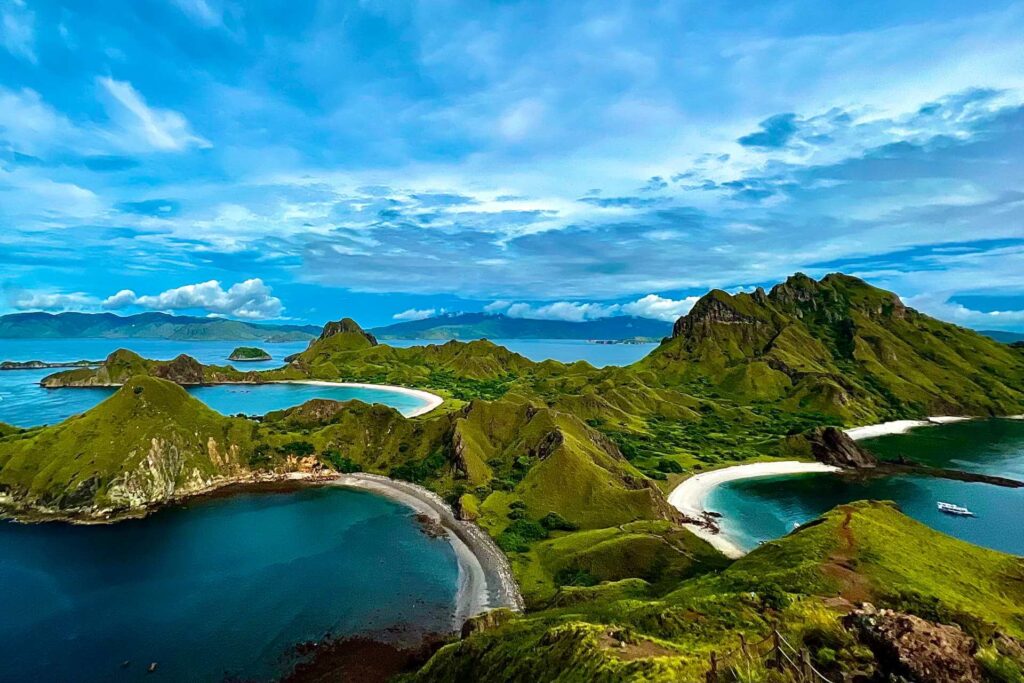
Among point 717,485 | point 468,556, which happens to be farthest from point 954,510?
point 468,556

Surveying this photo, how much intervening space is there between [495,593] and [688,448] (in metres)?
125

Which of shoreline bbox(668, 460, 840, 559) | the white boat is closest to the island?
shoreline bbox(668, 460, 840, 559)

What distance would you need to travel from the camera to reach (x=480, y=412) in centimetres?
14888

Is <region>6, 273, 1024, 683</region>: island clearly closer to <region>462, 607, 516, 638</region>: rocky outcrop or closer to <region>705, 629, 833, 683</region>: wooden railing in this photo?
<region>705, 629, 833, 683</region>: wooden railing

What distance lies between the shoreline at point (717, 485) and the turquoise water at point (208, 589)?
56.4 meters

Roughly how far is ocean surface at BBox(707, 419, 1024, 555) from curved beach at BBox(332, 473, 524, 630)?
174 ft

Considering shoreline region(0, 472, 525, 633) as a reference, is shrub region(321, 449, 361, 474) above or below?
above

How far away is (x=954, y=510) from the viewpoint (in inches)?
4776

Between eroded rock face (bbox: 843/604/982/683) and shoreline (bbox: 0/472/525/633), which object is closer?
eroded rock face (bbox: 843/604/982/683)

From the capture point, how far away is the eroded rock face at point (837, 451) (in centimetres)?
16638

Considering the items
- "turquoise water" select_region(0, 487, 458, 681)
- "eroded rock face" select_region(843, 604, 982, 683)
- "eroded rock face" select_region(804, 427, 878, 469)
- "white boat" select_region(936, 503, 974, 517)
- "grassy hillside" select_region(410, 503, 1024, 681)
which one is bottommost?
"turquoise water" select_region(0, 487, 458, 681)

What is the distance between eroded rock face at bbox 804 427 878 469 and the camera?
546 feet

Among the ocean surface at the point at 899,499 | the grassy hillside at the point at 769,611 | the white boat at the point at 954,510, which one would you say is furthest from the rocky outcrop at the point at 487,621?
the white boat at the point at 954,510

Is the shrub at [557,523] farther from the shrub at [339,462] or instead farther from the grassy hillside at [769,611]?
the shrub at [339,462]
